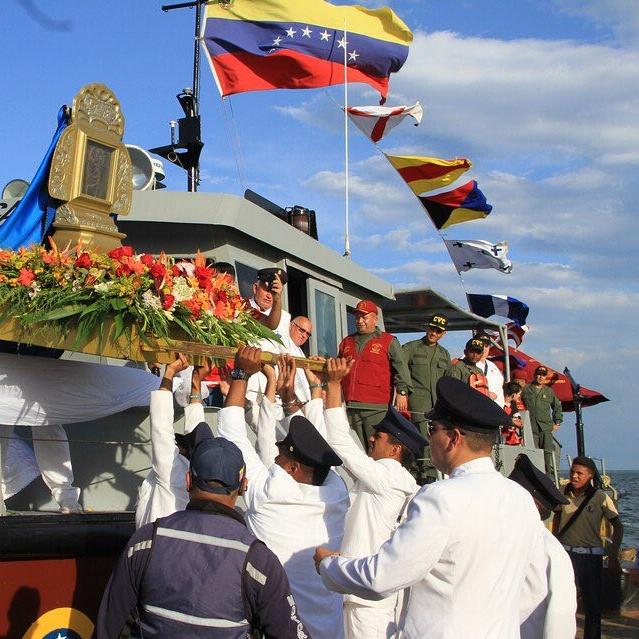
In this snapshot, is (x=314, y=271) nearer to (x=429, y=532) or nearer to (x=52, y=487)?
(x=52, y=487)

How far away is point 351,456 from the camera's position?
5.37m

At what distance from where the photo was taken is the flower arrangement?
509 cm

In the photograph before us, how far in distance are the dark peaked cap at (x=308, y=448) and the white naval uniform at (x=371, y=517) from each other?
1.39ft

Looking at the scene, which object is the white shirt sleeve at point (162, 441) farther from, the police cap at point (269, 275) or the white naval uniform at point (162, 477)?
the police cap at point (269, 275)

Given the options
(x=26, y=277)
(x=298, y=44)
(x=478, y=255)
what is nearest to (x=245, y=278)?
(x=26, y=277)

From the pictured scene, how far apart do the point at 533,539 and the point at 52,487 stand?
11.0ft

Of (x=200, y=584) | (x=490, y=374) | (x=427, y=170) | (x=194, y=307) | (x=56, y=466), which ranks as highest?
(x=427, y=170)

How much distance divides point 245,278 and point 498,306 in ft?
42.9

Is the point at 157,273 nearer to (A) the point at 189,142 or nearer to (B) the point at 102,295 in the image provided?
(B) the point at 102,295

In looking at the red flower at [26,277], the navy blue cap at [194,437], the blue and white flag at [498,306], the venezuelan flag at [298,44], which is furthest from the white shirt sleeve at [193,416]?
the blue and white flag at [498,306]

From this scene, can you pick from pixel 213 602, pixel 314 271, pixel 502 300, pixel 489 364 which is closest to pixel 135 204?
pixel 314 271

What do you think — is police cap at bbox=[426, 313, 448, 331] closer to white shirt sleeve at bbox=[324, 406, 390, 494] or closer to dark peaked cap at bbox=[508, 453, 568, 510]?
dark peaked cap at bbox=[508, 453, 568, 510]

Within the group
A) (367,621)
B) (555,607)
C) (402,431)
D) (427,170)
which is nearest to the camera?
(555,607)

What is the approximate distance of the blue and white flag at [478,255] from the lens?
17953mm
